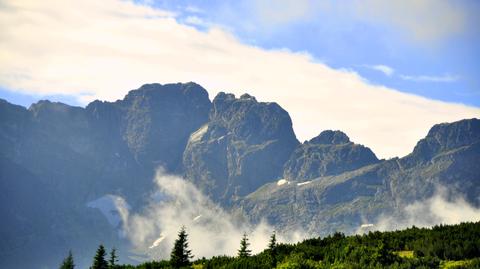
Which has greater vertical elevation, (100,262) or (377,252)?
(100,262)

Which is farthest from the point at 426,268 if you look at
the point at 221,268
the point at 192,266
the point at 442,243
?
the point at 192,266

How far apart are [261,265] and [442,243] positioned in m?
20.4

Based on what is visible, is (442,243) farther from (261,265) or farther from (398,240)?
(261,265)

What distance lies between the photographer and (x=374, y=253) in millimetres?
66188

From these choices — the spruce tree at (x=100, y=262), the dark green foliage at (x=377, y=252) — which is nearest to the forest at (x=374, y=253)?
the dark green foliage at (x=377, y=252)

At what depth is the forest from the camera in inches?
2534

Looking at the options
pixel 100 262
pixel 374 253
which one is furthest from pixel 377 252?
pixel 100 262

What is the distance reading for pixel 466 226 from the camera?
76.8 meters

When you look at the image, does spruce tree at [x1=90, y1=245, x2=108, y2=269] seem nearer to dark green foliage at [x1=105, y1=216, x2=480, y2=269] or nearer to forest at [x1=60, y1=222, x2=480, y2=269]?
dark green foliage at [x1=105, y1=216, x2=480, y2=269]

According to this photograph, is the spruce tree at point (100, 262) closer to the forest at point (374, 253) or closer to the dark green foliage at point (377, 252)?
the dark green foliage at point (377, 252)

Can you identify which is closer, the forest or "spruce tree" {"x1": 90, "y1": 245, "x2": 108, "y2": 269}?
the forest

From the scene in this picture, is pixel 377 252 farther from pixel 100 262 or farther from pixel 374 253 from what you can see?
pixel 100 262

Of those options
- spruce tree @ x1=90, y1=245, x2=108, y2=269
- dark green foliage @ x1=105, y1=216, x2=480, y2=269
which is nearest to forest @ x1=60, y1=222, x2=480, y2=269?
dark green foliage @ x1=105, y1=216, x2=480, y2=269

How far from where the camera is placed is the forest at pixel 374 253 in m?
64.4
